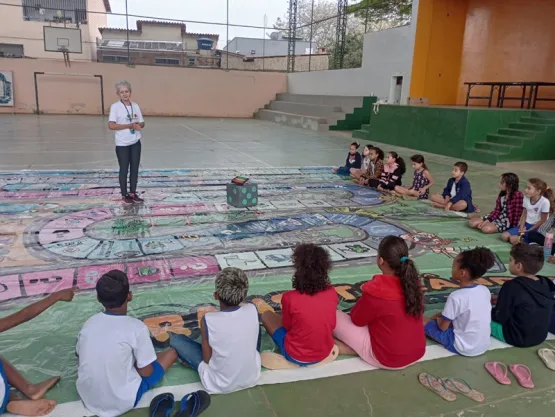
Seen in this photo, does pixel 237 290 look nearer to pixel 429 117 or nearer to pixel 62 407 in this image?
pixel 62 407

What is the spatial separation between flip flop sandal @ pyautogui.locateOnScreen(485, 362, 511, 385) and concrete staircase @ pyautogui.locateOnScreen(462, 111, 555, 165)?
8177mm

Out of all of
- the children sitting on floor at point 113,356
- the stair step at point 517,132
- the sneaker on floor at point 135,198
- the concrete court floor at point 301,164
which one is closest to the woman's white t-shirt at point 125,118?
the sneaker on floor at point 135,198

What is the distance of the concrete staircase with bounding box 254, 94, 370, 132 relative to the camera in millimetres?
16484

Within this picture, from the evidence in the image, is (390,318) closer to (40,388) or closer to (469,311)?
(469,311)

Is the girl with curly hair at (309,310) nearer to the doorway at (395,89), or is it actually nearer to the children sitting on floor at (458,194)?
the children sitting on floor at (458,194)

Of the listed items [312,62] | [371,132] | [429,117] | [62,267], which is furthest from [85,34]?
[62,267]

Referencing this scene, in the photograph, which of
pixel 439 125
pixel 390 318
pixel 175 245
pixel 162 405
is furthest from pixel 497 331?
pixel 439 125

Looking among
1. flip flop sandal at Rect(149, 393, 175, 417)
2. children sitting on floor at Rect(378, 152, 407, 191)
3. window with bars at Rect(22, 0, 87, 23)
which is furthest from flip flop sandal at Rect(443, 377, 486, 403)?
window with bars at Rect(22, 0, 87, 23)

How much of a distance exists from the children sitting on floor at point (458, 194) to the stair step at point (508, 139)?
16.6 ft

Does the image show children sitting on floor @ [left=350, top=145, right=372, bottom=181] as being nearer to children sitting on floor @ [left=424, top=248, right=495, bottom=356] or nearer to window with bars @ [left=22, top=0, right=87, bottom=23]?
children sitting on floor @ [left=424, top=248, right=495, bottom=356]

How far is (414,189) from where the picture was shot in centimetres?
658

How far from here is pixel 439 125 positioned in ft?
37.5

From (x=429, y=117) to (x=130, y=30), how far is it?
14727 mm

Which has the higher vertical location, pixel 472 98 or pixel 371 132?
pixel 472 98
